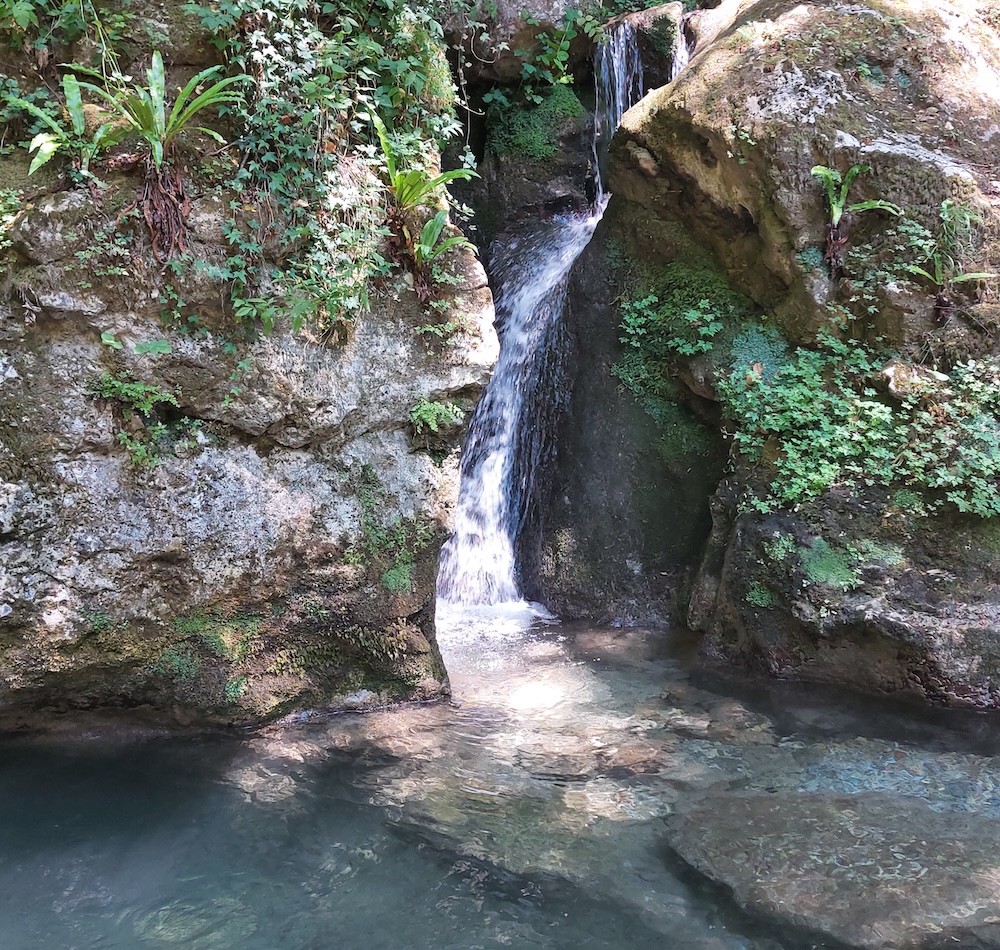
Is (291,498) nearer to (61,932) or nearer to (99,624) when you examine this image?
(99,624)

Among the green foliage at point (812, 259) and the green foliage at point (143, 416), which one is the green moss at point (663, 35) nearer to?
the green foliage at point (812, 259)

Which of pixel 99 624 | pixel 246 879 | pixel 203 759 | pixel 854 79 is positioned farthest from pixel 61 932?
pixel 854 79

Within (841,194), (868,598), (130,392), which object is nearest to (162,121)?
(130,392)

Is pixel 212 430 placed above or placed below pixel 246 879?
above

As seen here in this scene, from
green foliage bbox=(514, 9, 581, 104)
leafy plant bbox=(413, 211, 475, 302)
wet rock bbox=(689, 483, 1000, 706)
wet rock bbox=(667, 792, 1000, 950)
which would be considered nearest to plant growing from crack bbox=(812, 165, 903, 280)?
wet rock bbox=(689, 483, 1000, 706)

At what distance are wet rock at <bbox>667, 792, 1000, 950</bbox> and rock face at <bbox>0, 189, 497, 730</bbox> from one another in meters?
2.30

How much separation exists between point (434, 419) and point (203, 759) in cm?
259

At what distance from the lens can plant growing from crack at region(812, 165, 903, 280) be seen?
6000mm

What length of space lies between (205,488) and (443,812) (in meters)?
2.39

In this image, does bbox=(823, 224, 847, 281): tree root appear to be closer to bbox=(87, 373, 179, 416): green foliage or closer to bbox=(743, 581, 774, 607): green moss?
bbox=(743, 581, 774, 607): green moss

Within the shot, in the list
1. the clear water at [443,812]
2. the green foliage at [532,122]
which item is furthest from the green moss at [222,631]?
the green foliage at [532,122]

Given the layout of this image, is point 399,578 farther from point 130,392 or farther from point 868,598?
point 868,598

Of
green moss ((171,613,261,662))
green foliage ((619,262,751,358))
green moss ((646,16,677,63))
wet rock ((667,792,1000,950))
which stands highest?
green moss ((646,16,677,63))

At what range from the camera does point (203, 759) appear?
4.57 metres
